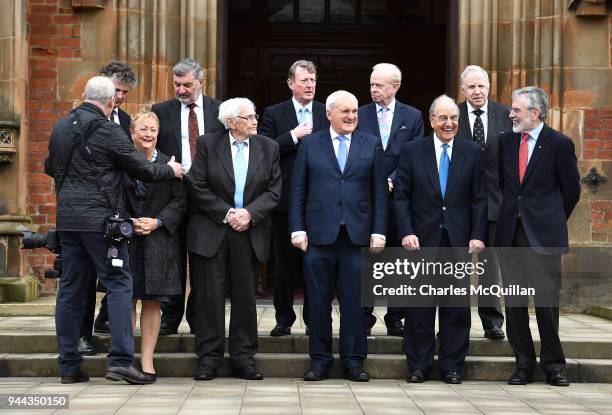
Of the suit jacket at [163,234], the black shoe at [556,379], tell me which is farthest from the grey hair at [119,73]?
the black shoe at [556,379]

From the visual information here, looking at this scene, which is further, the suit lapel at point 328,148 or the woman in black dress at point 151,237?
the suit lapel at point 328,148

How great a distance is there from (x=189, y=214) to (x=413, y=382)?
1.84 m

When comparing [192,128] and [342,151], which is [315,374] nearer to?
[342,151]

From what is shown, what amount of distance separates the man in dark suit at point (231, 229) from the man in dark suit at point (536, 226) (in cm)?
156

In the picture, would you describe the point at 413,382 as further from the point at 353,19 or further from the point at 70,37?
the point at 353,19

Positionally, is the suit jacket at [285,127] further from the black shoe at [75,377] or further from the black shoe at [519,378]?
the black shoe at [519,378]

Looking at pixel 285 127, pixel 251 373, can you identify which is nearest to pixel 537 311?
pixel 251 373

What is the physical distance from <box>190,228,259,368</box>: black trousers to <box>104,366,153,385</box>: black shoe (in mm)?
456

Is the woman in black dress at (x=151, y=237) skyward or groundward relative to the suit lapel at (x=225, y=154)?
groundward

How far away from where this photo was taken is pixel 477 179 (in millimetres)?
8414

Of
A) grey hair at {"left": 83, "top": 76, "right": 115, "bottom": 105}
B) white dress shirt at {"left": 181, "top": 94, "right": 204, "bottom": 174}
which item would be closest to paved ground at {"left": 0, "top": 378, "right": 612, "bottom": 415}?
white dress shirt at {"left": 181, "top": 94, "right": 204, "bottom": 174}

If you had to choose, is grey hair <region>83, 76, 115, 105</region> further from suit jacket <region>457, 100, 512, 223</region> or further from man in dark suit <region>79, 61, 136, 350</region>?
suit jacket <region>457, 100, 512, 223</region>

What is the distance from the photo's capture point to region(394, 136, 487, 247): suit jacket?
27.4 feet

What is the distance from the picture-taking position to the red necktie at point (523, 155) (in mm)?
8359
